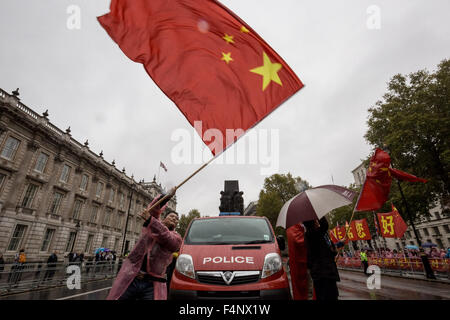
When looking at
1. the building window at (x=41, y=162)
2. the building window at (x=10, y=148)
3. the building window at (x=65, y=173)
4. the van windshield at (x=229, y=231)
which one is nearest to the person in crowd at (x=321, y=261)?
the van windshield at (x=229, y=231)

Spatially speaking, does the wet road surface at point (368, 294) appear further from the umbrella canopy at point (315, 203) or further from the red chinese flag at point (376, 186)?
the umbrella canopy at point (315, 203)

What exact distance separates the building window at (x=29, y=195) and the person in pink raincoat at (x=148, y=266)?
24.7m

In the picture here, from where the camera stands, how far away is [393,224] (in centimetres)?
1325

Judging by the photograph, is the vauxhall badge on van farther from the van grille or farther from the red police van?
the van grille

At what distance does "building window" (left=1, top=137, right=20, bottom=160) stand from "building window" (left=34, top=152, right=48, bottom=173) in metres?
2.30

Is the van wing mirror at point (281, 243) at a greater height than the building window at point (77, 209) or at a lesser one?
lesser

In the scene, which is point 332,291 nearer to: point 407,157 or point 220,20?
point 220,20

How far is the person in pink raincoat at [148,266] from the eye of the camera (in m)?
2.66

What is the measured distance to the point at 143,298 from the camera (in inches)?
108

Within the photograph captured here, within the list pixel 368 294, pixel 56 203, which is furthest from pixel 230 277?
pixel 56 203

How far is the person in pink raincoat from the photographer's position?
266 cm

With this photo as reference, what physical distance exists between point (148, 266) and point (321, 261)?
257cm

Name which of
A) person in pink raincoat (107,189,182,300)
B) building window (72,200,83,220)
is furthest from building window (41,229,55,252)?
person in pink raincoat (107,189,182,300)
